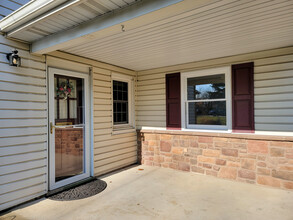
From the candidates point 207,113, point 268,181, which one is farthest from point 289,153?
point 207,113

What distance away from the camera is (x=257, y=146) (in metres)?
3.70

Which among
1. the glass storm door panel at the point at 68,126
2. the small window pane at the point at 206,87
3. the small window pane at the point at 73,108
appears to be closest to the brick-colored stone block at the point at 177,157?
the small window pane at the point at 206,87

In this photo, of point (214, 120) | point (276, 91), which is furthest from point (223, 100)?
point (276, 91)

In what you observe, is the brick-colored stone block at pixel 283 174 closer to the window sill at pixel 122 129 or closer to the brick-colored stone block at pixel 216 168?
the brick-colored stone block at pixel 216 168

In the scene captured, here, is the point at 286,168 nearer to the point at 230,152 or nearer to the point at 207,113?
the point at 230,152

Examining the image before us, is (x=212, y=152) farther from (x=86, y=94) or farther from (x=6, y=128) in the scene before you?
(x=6, y=128)

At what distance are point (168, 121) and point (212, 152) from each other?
1.24 metres

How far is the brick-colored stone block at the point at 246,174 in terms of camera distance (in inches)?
147

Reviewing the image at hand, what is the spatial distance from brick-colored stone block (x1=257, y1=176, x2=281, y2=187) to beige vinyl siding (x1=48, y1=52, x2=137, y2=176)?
2.91 meters

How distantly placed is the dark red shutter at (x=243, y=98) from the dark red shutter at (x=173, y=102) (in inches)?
47.6

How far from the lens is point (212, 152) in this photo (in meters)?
4.18

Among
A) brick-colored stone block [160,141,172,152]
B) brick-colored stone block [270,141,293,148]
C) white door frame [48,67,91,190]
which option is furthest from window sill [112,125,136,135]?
brick-colored stone block [270,141,293,148]

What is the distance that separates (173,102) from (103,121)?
1687 mm

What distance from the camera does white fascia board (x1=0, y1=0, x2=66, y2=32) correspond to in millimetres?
2084
